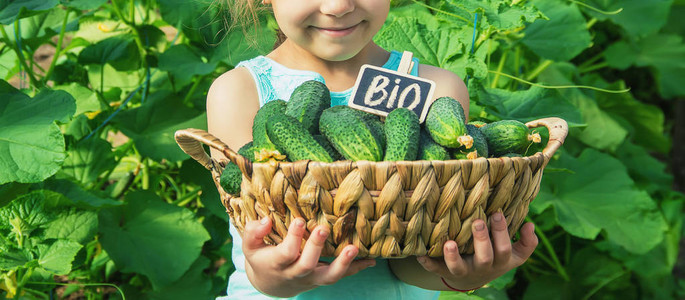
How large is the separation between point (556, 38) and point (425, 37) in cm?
79

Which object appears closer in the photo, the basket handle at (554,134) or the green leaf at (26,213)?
the basket handle at (554,134)

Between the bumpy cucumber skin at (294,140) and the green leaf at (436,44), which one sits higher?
the bumpy cucumber skin at (294,140)

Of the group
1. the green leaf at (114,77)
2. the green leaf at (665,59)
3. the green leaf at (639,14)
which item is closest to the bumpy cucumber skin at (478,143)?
the green leaf at (114,77)

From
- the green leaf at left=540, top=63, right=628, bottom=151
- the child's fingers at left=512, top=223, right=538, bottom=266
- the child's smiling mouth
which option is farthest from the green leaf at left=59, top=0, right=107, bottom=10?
the green leaf at left=540, top=63, right=628, bottom=151

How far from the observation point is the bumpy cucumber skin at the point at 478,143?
1246mm

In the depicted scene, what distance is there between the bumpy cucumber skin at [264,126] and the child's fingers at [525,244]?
19.0 inches

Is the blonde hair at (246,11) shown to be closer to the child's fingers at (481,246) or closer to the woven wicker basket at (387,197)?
the woven wicker basket at (387,197)

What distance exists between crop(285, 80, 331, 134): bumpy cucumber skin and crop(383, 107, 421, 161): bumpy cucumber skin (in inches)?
5.2


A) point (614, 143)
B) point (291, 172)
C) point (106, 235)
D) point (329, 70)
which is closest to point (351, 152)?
point (291, 172)

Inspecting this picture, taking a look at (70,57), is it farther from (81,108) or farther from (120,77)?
(81,108)

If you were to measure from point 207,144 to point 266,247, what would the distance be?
0.64ft

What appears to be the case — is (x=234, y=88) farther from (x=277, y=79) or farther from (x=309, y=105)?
(x=309, y=105)

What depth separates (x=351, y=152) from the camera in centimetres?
117

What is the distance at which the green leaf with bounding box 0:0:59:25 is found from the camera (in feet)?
6.30
